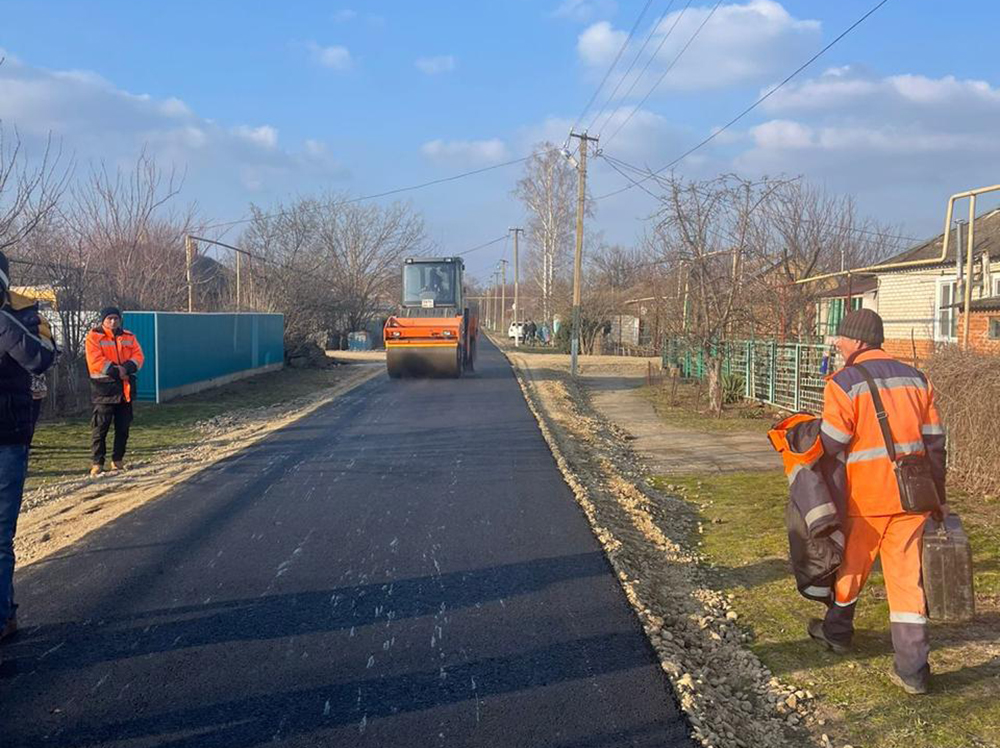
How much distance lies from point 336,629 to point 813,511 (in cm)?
256

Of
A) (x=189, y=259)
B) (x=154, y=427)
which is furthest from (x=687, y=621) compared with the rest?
(x=189, y=259)

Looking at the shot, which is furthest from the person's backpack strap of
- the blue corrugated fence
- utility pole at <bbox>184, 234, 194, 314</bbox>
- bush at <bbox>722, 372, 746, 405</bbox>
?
utility pole at <bbox>184, 234, 194, 314</bbox>

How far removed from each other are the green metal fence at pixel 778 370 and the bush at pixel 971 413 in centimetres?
381

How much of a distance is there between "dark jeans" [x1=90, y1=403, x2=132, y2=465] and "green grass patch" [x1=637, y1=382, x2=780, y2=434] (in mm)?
8521

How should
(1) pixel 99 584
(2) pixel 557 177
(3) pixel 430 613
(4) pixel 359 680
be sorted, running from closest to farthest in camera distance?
(4) pixel 359 680
(3) pixel 430 613
(1) pixel 99 584
(2) pixel 557 177

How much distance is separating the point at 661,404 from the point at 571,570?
40.7 ft

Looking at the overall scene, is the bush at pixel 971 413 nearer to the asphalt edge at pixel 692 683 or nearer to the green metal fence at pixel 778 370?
the asphalt edge at pixel 692 683

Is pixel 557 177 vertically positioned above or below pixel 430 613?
above

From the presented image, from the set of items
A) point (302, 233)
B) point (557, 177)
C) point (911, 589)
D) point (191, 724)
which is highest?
point (557, 177)

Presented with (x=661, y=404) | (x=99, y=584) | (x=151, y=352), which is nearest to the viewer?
(x=99, y=584)

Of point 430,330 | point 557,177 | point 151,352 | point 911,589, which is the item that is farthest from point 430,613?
point 557,177

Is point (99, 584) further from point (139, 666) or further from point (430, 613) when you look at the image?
point (430, 613)

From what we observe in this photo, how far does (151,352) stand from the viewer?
16.0 m

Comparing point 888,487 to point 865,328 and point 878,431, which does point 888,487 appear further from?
point 865,328
